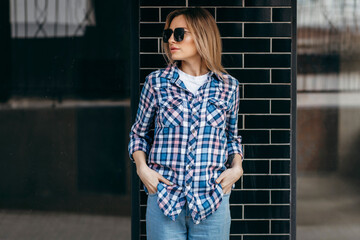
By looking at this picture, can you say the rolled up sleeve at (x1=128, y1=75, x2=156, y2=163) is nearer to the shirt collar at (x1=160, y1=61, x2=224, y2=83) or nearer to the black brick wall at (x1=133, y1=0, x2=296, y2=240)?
the shirt collar at (x1=160, y1=61, x2=224, y2=83)

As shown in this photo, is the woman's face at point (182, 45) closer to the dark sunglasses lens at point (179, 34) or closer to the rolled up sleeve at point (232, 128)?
the dark sunglasses lens at point (179, 34)

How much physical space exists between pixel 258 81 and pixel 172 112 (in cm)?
119

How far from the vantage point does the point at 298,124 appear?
346 centimetres

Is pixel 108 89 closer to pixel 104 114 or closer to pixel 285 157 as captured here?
pixel 104 114

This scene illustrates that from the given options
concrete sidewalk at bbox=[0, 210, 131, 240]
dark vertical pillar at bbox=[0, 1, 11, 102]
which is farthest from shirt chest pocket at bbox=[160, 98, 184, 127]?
dark vertical pillar at bbox=[0, 1, 11, 102]

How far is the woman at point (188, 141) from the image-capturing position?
7.51ft

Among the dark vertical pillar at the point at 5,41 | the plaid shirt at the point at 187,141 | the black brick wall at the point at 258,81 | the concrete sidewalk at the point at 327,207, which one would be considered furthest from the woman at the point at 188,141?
the dark vertical pillar at the point at 5,41

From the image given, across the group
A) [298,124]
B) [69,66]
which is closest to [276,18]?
[298,124]

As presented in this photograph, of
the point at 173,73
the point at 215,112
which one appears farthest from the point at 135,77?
the point at 215,112

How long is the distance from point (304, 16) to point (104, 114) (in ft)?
5.40

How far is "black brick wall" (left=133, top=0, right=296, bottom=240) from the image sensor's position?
3.31 m

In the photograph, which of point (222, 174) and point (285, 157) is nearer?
point (222, 174)

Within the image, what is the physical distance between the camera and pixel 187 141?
2312 mm

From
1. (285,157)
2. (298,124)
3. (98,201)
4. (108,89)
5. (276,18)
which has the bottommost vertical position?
(98,201)
